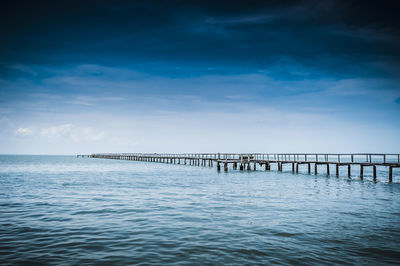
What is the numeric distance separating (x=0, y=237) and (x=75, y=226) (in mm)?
2475

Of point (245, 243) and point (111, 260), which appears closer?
point (111, 260)

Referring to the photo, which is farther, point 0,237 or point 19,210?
point 19,210

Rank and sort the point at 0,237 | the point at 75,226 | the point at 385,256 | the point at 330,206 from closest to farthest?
the point at 385,256 → the point at 0,237 → the point at 75,226 → the point at 330,206

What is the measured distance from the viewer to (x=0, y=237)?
9.88 meters

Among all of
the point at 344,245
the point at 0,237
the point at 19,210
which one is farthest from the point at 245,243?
the point at 19,210

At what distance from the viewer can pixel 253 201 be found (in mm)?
17500

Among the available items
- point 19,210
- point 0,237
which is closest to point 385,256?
point 0,237

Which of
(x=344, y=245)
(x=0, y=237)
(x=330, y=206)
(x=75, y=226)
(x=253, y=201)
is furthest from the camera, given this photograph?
(x=253, y=201)

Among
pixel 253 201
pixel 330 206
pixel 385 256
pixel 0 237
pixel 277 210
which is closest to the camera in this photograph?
pixel 385 256

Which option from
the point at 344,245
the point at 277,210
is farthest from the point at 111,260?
the point at 277,210

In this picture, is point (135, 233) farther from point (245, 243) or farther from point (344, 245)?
point (344, 245)

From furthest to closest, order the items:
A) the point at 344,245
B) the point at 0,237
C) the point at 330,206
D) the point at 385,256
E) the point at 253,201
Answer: the point at 253,201
the point at 330,206
the point at 0,237
the point at 344,245
the point at 385,256

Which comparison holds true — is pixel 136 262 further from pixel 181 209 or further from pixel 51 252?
pixel 181 209

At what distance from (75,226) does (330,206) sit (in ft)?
42.6
